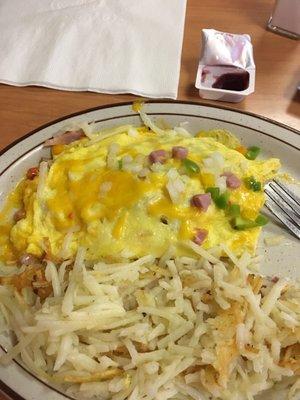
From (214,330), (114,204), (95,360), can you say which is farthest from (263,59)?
(95,360)

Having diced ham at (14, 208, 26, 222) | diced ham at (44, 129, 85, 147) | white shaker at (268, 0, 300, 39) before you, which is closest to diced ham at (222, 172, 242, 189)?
diced ham at (44, 129, 85, 147)

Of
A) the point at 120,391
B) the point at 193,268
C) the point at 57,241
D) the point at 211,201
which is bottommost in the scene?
the point at 120,391

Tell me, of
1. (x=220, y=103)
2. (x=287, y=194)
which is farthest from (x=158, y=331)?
(x=220, y=103)

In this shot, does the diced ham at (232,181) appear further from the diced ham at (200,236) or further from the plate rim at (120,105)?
the plate rim at (120,105)

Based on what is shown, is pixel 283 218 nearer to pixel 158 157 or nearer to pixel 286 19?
pixel 158 157

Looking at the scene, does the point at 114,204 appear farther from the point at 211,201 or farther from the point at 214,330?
the point at 214,330

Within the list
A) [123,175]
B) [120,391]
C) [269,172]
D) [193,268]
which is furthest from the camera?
Answer: [269,172]
